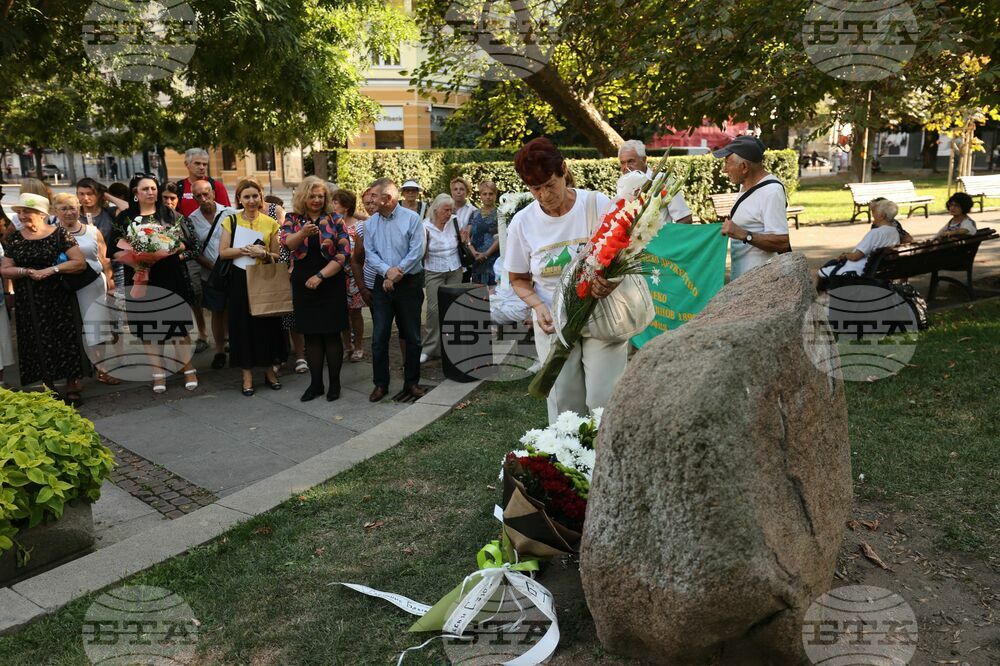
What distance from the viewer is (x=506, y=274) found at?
5023mm

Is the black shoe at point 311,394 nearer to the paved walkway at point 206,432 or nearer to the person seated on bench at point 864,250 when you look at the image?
the paved walkway at point 206,432

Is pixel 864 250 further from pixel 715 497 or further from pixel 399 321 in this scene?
pixel 715 497

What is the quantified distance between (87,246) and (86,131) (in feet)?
24.9

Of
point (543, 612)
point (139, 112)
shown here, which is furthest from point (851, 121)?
point (139, 112)

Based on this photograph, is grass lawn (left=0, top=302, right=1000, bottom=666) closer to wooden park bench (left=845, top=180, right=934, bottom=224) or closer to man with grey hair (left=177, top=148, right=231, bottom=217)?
man with grey hair (left=177, top=148, right=231, bottom=217)

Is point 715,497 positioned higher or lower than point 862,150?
lower

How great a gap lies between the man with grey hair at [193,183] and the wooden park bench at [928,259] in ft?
25.1

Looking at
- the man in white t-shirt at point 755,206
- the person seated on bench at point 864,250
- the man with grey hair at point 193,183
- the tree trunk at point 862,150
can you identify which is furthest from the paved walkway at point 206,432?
the tree trunk at point 862,150

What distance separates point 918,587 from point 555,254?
250cm

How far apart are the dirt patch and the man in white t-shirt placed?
2.21 meters

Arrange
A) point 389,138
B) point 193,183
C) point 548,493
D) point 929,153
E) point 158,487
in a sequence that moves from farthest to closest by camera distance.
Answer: point 389,138 → point 929,153 → point 193,183 → point 158,487 → point 548,493

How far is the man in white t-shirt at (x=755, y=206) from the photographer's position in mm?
6059

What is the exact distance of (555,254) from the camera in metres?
4.73

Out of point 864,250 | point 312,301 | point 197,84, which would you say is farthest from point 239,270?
point 864,250
